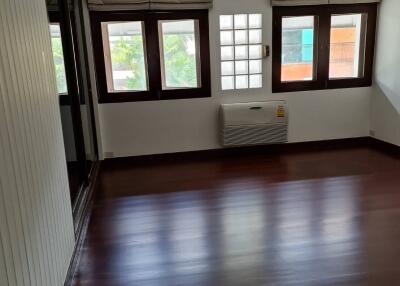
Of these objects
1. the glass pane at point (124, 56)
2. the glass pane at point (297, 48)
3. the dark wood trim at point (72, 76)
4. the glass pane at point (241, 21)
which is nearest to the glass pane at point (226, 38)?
the glass pane at point (241, 21)

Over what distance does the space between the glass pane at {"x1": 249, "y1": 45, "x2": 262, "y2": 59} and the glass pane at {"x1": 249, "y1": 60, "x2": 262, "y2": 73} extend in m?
0.07

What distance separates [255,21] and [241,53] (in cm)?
45

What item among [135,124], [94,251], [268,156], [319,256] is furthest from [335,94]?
[94,251]

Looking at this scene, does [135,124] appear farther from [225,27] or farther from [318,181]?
[318,181]

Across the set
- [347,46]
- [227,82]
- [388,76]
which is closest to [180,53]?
[227,82]

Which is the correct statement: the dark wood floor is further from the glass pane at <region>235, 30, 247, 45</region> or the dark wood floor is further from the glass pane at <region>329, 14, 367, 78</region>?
the glass pane at <region>235, 30, 247, 45</region>

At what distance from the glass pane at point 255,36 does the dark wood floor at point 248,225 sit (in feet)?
5.32

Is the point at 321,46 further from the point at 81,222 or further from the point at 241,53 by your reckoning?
the point at 81,222

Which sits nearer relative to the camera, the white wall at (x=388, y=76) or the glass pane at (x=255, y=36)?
the white wall at (x=388, y=76)

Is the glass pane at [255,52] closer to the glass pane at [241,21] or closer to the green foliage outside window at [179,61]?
the glass pane at [241,21]

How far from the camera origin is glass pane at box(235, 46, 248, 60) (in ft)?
16.0

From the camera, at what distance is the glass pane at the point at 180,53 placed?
473 centimetres

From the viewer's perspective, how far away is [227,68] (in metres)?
4.93

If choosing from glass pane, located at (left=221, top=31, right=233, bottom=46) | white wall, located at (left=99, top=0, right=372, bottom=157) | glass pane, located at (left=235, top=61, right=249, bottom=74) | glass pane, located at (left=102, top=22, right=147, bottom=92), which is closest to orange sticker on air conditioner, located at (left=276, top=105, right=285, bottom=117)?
white wall, located at (left=99, top=0, right=372, bottom=157)
